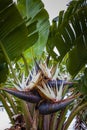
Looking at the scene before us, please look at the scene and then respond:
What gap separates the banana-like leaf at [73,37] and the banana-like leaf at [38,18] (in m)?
0.06

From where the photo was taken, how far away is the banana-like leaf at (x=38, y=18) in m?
1.10

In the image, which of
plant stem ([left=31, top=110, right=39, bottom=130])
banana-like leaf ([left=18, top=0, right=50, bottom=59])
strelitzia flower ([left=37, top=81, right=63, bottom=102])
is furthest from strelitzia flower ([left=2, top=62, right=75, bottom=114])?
banana-like leaf ([left=18, top=0, right=50, bottom=59])

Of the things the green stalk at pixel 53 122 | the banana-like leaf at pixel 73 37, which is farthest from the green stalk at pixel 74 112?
the banana-like leaf at pixel 73 37

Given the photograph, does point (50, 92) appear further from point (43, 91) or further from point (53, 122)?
point (53, 122)

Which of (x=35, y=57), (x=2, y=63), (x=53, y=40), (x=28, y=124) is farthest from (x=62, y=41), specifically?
(x=28, y=124)

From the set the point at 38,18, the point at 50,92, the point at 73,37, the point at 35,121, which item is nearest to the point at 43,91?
the point at 50,92

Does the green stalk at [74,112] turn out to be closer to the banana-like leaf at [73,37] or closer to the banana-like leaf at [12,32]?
the banana-like leaf at [73,37]

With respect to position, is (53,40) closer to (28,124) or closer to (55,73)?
(55,73)

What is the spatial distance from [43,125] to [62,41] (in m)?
0.38

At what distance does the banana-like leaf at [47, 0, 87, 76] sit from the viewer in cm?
97

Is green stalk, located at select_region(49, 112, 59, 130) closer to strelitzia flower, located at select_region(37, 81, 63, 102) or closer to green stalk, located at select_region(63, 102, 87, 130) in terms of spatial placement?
green stalk, located at select_region(63, 102, 87, 130)

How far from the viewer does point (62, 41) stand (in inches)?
39.6

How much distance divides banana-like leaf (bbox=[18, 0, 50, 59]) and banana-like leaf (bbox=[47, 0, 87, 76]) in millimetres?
61

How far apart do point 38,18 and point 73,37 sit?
0.23 meters
